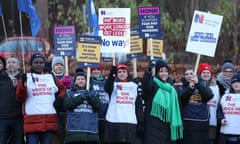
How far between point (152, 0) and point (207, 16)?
845cm

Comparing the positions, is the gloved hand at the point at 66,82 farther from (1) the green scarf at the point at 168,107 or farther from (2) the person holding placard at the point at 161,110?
(1) the green scarf at the point at 168,107

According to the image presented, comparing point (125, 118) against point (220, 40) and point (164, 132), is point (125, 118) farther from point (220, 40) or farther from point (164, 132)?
point (220, 40)

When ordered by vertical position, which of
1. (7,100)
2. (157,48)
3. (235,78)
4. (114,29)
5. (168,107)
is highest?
(114,29)

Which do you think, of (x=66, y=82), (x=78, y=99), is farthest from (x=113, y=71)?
(x=66, y=82)

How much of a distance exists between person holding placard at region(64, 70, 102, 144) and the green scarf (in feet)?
2.91

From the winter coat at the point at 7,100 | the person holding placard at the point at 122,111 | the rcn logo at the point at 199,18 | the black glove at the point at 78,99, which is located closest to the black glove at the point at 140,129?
the person holding placard at the point at 122,111

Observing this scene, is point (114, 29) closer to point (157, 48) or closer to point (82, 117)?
point (157, 48)

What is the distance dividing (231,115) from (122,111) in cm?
175

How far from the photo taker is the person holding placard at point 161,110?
917 centimetres

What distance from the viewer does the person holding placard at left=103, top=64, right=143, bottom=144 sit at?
30.7ft

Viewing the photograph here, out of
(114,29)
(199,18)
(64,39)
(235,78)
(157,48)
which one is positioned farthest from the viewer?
(64,39)

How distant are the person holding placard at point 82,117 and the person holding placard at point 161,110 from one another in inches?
31.6

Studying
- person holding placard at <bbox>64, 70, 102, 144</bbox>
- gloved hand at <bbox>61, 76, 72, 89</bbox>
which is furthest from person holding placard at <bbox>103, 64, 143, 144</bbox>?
gloved hand at <bbox>61, 76, 72, 89</bbox>

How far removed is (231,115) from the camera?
960cm
